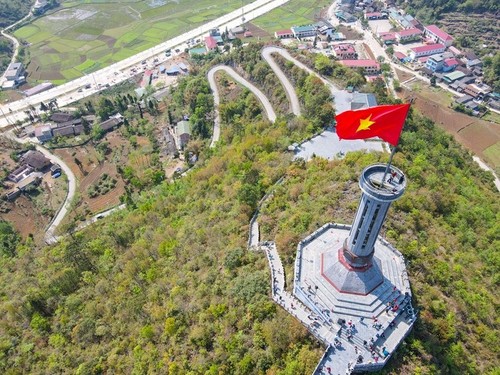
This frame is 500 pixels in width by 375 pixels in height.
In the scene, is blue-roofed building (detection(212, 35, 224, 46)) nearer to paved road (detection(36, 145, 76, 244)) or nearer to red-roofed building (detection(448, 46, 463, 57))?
paved road (detection(36, 145, 76, 244))

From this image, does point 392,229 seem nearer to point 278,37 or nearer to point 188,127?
point 188,127

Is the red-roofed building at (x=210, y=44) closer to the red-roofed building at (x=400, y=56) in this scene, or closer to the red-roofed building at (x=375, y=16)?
the red-roofed building at (x=400, y=56)

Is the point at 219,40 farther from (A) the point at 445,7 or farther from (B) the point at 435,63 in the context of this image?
(A) the point at 445,7

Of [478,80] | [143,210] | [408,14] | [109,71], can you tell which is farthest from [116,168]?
[408,14]

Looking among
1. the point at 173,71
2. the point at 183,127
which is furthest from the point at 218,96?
the point at 173,71

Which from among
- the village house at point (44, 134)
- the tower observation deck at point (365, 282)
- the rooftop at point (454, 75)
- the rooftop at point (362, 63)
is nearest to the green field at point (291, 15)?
the rooftop at point (362, 63)
